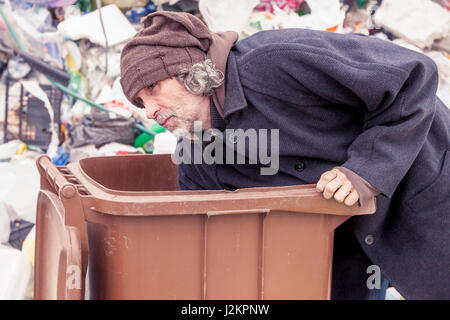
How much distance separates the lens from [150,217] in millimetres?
1181

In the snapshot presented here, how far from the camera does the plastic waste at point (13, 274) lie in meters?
2.19

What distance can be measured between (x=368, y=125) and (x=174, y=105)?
0.55 meters

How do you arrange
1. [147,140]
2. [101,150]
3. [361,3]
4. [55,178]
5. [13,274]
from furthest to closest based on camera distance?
[361,3]
[147,140]
[101,150]
[13,274]
[55,178]

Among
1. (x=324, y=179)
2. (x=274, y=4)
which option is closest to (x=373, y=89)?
(x=324, y=179)

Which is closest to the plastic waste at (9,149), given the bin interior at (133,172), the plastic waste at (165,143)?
the plastic waste at (165,143)

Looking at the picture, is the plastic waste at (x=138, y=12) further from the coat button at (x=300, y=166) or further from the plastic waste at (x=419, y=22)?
the coat button at (x=300, y=166)

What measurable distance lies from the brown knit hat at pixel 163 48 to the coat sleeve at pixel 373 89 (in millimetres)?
204

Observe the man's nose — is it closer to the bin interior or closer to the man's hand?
the bin interior

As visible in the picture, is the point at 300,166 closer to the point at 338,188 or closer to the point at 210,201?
the point at 338,188

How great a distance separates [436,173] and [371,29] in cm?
231

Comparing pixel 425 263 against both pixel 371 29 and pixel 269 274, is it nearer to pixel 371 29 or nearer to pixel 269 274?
pixel 269 274

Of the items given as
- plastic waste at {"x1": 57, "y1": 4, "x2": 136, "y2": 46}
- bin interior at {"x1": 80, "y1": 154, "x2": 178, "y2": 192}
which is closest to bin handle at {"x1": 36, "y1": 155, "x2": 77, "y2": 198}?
bin interior at {"x1": 80, "y1": 154, "x2": 178, "y2": 192}

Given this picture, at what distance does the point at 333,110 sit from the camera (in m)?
1.49
